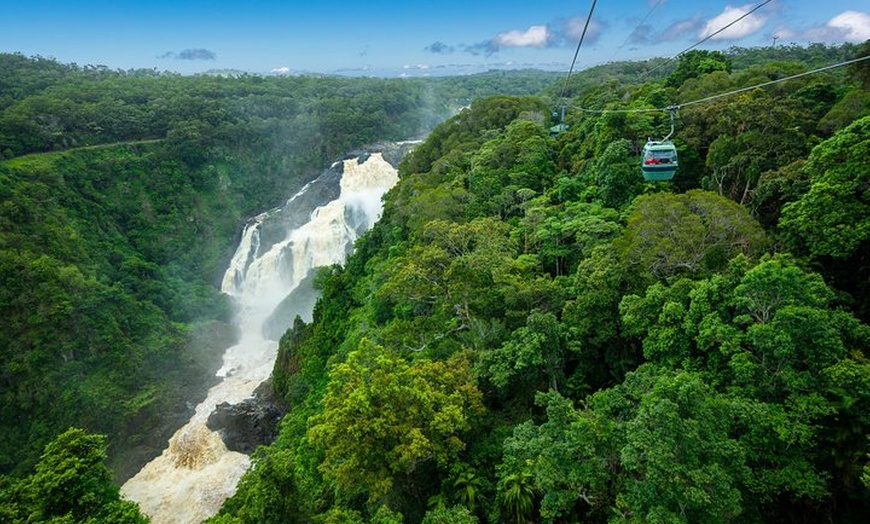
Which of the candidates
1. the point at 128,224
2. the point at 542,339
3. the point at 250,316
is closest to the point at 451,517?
the point at 542,339

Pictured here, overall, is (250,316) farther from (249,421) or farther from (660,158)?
(660,158)

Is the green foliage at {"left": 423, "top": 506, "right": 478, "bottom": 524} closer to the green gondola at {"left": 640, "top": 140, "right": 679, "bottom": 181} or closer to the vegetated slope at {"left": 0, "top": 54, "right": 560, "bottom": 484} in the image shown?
the green gondola at {"left": 640, "top": 140, "right": 679, "bottom": 181}

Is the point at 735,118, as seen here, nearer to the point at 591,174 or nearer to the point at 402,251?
the point at 591,174

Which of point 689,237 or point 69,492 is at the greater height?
point 689,237

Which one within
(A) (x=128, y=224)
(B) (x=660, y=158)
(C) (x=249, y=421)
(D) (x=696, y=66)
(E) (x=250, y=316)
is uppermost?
(D) (x=696, y=66)

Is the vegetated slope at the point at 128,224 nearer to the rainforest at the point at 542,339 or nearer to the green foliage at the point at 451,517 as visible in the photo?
the rainforest at the point at 542,339

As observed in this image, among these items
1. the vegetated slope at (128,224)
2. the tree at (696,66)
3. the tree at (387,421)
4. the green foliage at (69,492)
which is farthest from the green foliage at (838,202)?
the vegetated slope at (128,224)
